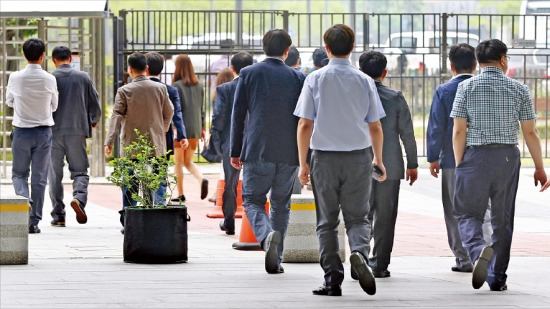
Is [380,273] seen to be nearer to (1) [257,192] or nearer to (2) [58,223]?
(1) [257,192]

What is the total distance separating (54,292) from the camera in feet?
31.9

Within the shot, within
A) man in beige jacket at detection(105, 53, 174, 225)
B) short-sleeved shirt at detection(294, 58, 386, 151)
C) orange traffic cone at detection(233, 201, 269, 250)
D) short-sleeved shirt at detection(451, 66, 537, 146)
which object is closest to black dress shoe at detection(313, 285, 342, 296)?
short-sleeved shirt at detection(294, 58, 386, 151)

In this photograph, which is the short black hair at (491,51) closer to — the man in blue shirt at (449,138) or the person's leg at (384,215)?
the man in blue shirt at (449,138)

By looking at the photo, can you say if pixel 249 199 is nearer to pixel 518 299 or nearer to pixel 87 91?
pixel 518 299

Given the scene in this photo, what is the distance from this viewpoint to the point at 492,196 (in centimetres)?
1001

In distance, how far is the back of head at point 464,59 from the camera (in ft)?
36.1

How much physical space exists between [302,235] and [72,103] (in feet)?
12.6

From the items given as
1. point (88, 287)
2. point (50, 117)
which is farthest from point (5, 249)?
point (50, 117)

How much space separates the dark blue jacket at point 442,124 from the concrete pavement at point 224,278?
920 mm

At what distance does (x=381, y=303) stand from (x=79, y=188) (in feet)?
19.9

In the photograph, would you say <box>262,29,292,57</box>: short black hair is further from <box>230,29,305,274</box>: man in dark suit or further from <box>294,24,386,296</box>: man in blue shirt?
<box>294,24,386,296</box>: man in blue shirt

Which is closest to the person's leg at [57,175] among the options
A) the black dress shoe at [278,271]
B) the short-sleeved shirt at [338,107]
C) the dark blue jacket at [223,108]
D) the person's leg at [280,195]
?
the dark blue jacket at [223,108]

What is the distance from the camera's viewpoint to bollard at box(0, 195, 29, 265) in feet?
37.2

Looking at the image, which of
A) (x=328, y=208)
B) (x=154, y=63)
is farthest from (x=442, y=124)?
(x=154, y=63)
